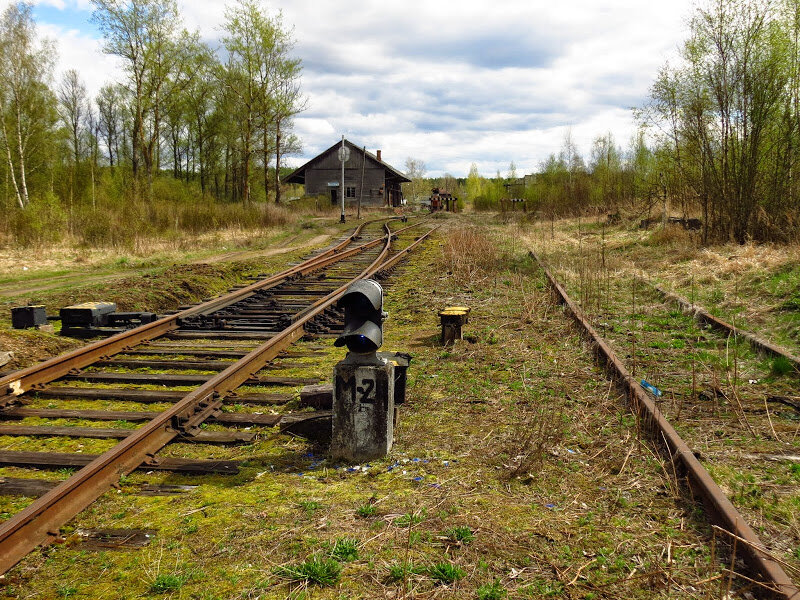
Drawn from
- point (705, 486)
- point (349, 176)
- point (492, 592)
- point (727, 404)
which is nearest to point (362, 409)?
point (492, 592)

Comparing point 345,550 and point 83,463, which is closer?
point 345,550

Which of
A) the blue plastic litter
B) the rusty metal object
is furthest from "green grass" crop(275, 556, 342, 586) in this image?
the rusty metal object

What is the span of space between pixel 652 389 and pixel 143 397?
4509 millimetres

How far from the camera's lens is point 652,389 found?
5.09 metres

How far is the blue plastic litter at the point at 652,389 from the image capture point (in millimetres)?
4932

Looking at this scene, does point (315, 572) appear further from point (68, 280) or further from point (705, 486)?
point (68, 280)

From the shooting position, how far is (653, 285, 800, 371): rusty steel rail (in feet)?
19.7

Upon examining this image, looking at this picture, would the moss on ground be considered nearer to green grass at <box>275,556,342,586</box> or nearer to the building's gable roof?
green grass at <box>275,556,342,586</box>

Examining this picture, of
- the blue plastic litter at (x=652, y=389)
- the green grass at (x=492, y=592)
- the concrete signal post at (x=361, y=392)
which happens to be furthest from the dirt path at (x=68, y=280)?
the green grass at (x=492, y=592)

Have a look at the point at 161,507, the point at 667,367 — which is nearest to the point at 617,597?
the point at 161,507

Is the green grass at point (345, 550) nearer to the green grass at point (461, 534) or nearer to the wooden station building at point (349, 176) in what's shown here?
the green grass at point (461, 534)

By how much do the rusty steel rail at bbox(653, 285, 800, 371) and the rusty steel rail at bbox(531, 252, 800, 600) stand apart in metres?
1.68

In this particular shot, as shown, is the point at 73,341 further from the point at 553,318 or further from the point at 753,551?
the point at 753,551

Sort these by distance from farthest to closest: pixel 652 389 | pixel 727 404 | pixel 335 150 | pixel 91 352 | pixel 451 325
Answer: pixel 335 150, pixel 451 325, pixel 91 352, pixel 652 389, pixel 727 404
